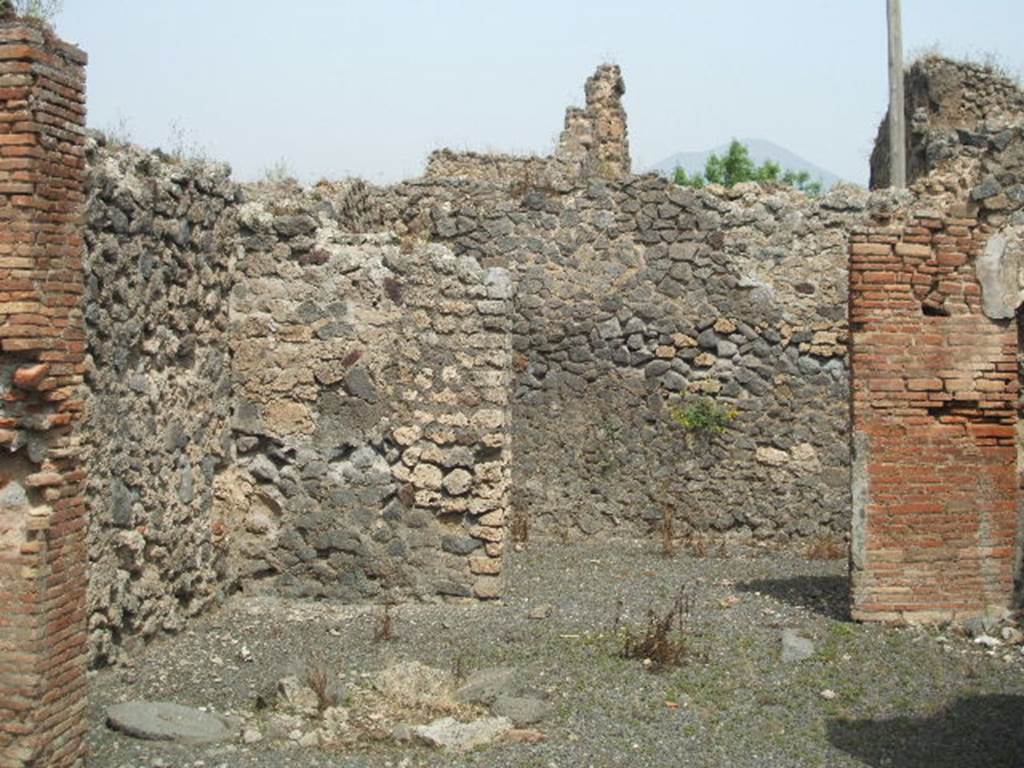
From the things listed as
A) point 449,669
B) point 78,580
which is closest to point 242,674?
point 449,669

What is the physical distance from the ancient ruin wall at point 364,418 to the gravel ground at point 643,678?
313 millimetres

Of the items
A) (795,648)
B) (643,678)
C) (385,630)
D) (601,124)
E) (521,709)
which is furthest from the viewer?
(601,124)

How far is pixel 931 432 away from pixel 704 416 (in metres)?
3.97

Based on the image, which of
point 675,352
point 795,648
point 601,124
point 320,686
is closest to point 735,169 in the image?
point 601,124

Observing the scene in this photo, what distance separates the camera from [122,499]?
771 cm

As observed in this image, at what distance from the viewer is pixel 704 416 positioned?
1251cm

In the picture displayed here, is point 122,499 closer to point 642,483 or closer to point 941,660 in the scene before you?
point 941,660

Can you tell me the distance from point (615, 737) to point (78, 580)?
2.78 meters

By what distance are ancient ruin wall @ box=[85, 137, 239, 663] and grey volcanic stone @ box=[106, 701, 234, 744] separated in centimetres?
79

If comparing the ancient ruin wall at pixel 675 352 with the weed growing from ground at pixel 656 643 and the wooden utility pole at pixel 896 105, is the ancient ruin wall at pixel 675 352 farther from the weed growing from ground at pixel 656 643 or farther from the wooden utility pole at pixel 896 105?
the wooden utility pole at pixel 896 105

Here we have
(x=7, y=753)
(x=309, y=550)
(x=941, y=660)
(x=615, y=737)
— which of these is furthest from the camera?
(x=309, y=550)

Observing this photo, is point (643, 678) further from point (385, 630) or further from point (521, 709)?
point (385, 630)

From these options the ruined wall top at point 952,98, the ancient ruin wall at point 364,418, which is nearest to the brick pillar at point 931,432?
the ancient ruin wall at point 364,418

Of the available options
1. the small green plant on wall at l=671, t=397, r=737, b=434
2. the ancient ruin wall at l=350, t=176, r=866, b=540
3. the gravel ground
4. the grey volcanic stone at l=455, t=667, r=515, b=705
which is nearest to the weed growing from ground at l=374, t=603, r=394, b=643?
the gravel ground
